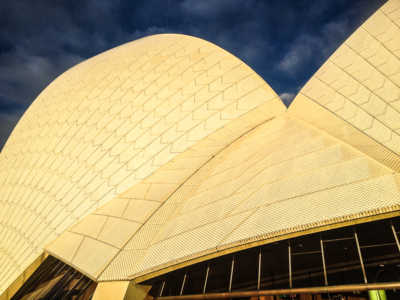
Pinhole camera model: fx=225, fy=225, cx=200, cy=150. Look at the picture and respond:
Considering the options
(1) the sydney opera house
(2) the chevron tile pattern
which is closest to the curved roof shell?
(1) the sydney opera house

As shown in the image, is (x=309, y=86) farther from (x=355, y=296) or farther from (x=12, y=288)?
(x=12, y=288)

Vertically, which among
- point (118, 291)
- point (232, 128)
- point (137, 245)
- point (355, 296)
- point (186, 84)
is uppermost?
point (186, 84)

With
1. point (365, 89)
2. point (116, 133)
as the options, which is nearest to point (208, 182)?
point (116, 133)

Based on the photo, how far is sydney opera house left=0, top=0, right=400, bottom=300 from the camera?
471cm

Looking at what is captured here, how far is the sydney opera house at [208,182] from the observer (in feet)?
15.4

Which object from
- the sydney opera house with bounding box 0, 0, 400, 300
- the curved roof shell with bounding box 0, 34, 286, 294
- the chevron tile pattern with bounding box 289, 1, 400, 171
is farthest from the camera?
the curved roof shell with bounding box 0, 34, 286, 294

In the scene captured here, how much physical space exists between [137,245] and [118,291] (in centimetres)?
107

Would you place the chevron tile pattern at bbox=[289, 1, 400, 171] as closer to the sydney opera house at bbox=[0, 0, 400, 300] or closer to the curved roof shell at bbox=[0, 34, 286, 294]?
the sydney opera house at bbox=[0, 0, 400, 300]

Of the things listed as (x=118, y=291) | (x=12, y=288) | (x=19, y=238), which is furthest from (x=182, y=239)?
(x=19, y=238)

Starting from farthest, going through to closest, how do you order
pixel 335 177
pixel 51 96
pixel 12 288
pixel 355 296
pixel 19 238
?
pixel 51 96
pixel 355 296
pixel 19 238
pixel 12 288
pixel 335 177

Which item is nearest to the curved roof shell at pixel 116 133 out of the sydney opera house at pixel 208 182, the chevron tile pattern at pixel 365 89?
the sydney opera house at pixel 208 182

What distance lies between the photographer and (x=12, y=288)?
6.20 metres

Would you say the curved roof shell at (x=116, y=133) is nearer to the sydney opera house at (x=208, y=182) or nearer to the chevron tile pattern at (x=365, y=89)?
the sydney opera house at (x=208, y=182)

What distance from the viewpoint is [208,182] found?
7.34 meters
